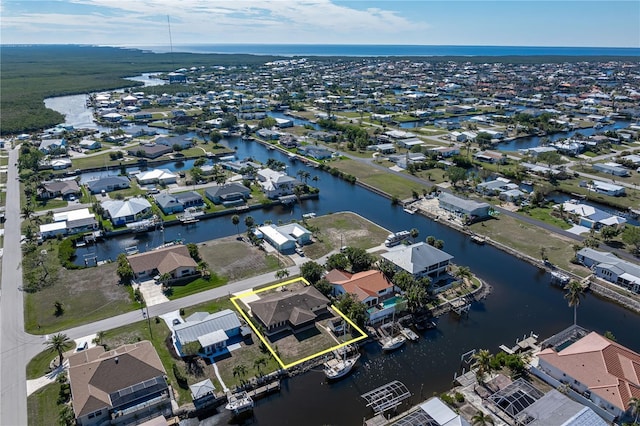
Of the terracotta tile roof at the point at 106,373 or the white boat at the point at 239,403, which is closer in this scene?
the terracotta tile roof at the point at 106,373

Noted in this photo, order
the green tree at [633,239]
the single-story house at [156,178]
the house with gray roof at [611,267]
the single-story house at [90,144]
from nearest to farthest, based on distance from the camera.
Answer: the house with gray roof at [611,267], the green tree at [633,239], the single-story house at [156,178], the single-story house at [90,144]

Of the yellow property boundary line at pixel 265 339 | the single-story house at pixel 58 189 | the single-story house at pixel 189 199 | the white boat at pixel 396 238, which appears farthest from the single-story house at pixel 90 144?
the white boat at pixel 396 238

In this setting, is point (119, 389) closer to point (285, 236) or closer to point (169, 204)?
point (285, 236)

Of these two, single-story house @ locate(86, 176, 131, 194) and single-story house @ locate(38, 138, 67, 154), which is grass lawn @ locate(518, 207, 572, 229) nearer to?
single-story house @ locate(86, 176, 131, 194)

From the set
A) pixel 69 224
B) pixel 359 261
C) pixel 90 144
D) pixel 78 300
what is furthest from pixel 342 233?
pixel 90 144

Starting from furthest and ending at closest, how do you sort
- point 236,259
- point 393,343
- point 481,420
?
point 236,259
point 393,343
point 481,420

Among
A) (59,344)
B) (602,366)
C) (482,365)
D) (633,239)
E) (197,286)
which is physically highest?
(602,366)

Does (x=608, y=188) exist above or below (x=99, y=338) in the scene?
above

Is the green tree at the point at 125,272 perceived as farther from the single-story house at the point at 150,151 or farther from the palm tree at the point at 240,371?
the single-story house at the point at 150,151
